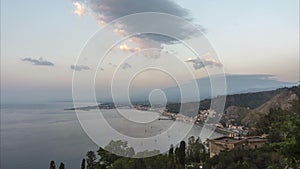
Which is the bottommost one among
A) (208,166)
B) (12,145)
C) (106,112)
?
(12,145)

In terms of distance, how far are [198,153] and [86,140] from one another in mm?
14459

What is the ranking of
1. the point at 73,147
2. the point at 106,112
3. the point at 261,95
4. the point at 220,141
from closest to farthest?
the point at 106,112, the point at 220,141, the point at 73,147, the point at 261,95

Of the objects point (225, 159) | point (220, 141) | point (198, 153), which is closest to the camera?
point (225, 159)

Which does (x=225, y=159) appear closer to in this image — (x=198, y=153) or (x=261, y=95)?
(x=198, y=153)

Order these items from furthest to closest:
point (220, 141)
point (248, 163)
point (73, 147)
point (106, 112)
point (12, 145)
→ point (12, 145) < point (73, 147) < point (220, 141) < point (248, 163) < point (106, 112)

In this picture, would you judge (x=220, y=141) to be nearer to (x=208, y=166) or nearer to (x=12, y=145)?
(x=208, y=166)

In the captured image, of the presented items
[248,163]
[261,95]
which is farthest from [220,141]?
[261,95]

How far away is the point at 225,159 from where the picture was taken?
1009 centimetres

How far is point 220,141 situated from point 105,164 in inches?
309

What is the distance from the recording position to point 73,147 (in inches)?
945

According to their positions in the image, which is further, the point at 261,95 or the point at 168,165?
the point at 261,95

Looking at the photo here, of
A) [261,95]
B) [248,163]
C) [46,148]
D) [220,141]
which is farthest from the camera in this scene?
[261,95]

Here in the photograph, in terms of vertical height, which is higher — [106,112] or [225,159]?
[106,112]

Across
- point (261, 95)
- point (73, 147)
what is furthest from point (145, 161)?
point (261, 95)
